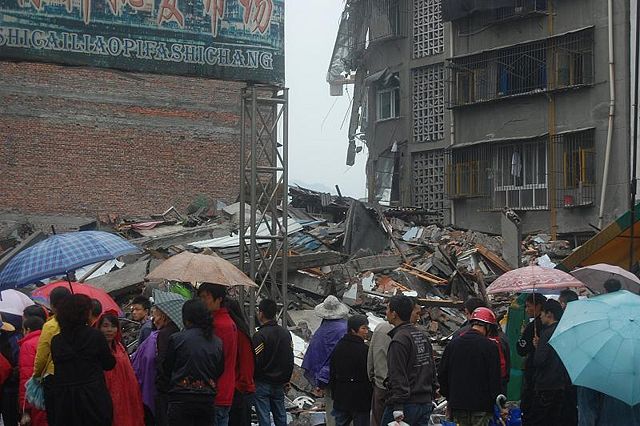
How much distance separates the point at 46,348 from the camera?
8492 mm

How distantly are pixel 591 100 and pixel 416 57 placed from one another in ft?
22.6

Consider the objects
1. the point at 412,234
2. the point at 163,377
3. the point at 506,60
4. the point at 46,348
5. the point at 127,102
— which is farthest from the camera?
the point at 127,102

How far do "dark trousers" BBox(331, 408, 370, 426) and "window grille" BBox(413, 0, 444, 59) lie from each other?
2211 centimetres

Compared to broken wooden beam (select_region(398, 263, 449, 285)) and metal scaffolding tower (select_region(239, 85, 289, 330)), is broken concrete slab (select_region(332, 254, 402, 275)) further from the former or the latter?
metal scaffolding tower (select_region(239, 85, 289, 330))

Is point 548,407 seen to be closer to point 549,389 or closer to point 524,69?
point 549,389

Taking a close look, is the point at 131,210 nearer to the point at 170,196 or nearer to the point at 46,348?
the point at 170,196

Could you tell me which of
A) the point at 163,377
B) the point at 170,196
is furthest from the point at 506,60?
the point at 163,377

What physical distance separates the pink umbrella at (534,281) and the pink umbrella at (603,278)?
0.60 ft

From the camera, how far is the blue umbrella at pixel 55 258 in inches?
436

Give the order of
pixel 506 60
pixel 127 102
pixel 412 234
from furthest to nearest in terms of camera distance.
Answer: pixel 127 102 → pixel 506 60 → pixel 412 234

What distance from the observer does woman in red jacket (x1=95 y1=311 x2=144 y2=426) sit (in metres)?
9.10

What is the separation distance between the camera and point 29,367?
30.9 ft

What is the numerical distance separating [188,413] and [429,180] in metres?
23.8

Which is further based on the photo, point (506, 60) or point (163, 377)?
point (506, 60)
